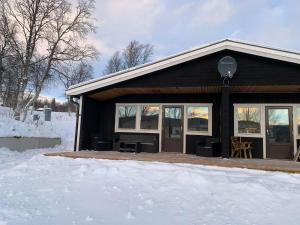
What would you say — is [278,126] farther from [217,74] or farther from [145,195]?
[145,195]

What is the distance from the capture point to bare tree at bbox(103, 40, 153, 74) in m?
36.4

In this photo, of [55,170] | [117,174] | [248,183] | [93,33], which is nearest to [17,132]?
[55,170]

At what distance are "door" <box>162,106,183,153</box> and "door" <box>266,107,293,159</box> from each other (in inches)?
109

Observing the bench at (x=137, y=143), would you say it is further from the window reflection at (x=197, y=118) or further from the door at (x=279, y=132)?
the door at (x=279, y=132)

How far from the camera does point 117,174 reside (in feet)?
18.5

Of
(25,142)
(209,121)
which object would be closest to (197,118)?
(209,121)

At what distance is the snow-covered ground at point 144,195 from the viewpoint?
345cm

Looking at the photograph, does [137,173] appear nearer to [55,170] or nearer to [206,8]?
[55,170]

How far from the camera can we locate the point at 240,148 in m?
8.66

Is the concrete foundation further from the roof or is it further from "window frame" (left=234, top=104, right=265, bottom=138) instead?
"window frame" (left=234, top=104, right=265, bottom=138)

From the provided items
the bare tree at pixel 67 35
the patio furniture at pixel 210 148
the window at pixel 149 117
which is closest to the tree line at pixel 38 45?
the bare tree at pixel 67 35

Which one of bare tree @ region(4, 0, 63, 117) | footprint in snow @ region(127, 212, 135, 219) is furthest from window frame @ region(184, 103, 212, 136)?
bare tree @ region(4, 0, 63, 117)

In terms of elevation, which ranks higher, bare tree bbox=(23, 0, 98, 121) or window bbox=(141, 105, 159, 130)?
bare tree bbox=(23, 0, 98, 121)

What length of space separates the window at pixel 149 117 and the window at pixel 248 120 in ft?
8.98
